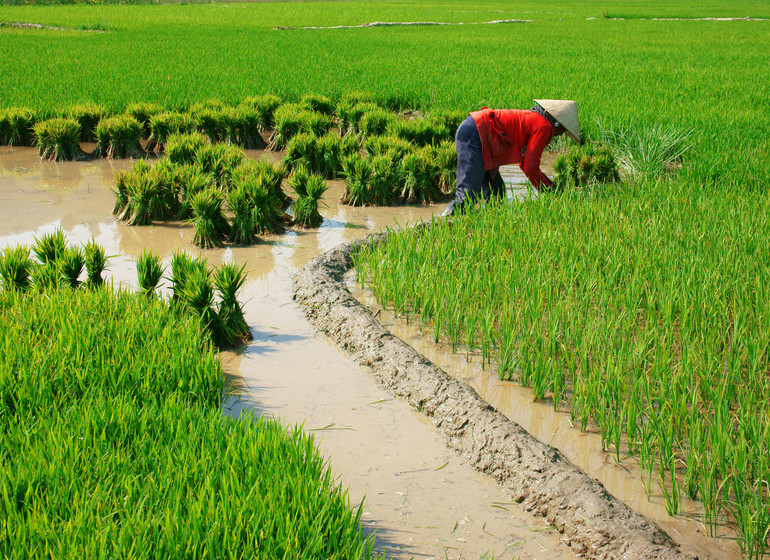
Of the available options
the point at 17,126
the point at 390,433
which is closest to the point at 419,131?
the point at 17,126

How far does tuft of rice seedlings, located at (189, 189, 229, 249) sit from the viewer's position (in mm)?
4824

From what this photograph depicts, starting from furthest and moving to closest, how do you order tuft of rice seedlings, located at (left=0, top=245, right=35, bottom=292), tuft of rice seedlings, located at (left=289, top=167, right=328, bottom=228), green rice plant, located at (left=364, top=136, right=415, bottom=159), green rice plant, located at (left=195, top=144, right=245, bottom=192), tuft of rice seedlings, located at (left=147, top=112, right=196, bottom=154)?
tuft of rice seedlings, located at (left=147, top=112, right=196, bottom=154) → green rice plant, located at (left=364, top=136, right=415, bottom=159) → green rice plant, located at (left=195, top=144, right=245, bottom=192) → tuft of rice seedlings, located at (left=289, top=167, right=328, bottom=228) → tuft of rice seedlings, located at (left=0, top=245, right=35, bottom=292)

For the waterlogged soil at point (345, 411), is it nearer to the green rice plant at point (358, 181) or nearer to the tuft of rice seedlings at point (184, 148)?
the green rice plant at point (358, 181)

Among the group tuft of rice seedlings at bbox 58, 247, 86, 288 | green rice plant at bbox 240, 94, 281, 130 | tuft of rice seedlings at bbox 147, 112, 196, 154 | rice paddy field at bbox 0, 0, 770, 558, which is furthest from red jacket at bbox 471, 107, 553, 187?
green rice plant at bbox 240, 94, 281, 130

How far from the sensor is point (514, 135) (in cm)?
488

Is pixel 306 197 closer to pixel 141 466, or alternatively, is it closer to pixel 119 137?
pixel 119 137

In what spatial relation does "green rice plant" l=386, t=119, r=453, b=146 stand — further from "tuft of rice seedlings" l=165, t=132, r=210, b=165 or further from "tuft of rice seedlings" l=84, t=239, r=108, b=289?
"tuft of rice seedlings" l=84, t=239, r=108, b=289

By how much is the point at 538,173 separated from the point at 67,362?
11.5 feet

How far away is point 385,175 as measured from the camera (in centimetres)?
598

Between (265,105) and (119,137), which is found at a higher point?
(265,105)

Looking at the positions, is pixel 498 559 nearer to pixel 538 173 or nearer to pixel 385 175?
pixel 538 173

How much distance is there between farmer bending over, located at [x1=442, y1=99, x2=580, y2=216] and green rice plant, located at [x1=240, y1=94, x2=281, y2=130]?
406 centimetres

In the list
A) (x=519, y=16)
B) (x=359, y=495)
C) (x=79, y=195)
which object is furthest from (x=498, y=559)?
(x=519, y=16)

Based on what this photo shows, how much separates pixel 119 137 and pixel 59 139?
2.02 feet
